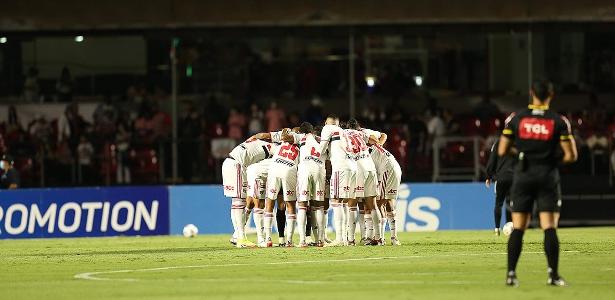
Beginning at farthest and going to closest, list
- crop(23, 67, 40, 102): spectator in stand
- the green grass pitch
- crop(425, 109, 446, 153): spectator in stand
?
crop(23, 67, 40, 102): spectator in stand
crop(425, 109, 446, 153): spectator in stand
the green grass pitch

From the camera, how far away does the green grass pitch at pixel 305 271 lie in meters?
13.7

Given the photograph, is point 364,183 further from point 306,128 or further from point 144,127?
point 144,127

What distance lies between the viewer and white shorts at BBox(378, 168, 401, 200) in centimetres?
2316

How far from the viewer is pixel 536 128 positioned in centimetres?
1366

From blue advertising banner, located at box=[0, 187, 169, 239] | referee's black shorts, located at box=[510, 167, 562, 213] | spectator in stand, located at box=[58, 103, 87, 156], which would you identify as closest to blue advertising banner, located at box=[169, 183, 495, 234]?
blue advertising banner, located at box=[0, 187, 169, 239]

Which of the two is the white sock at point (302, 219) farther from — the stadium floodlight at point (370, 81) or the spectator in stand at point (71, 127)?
the stadium floodlight at point (370, 81)

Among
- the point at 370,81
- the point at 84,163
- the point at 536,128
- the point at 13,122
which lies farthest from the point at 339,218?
the point at 370,81

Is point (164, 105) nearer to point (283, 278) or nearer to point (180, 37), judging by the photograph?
point (180, 37)

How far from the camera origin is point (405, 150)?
111 ft

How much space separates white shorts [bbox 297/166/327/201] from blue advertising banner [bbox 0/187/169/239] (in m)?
8.82

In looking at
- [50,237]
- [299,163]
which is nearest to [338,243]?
[299,163]

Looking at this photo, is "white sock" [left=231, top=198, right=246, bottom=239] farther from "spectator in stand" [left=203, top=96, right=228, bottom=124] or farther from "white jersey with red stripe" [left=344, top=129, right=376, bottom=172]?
"spectator in stand" [left=203, top=96, right=228, bottom=124]

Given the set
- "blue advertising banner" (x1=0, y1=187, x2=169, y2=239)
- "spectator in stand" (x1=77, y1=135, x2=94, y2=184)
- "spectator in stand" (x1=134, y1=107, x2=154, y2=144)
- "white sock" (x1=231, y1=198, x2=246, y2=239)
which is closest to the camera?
"white sock" (x1=231, y1=198, x2=246, y2=239)

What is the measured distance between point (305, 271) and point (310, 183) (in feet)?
18.6
